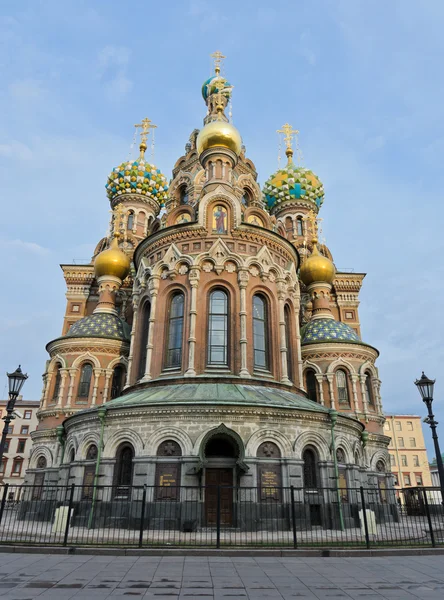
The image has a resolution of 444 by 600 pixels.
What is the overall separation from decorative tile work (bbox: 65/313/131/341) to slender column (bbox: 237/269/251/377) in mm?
9020

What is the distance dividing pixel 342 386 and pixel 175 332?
34.9 ft

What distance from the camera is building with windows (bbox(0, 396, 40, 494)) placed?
51.5 meters

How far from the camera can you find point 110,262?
2964 cm

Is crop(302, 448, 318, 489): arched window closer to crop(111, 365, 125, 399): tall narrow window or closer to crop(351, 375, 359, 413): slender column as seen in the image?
crop(351, 375, 359, 413): slender column

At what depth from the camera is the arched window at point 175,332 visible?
784 inches

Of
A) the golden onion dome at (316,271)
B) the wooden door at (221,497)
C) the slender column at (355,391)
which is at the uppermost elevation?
the golden onion dome at (316,271)

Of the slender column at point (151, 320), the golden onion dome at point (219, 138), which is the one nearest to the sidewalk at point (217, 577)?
the slender column at point (151, 320)

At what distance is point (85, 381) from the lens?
83.6ft

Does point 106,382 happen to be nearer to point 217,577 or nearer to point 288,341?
point 288,341

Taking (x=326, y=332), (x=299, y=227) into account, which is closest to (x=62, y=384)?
(x=326, y=332)

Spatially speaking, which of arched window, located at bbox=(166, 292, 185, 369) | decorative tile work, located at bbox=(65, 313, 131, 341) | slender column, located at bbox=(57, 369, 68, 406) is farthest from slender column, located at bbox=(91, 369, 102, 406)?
arched window, located at bbox=(166, 292, 185, 369)

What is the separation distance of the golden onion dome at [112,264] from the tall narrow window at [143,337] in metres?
8.21

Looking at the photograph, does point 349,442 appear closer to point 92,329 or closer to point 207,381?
point 207,381

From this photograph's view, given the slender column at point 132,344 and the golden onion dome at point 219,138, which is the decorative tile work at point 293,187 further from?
the slender column at point 132,344
